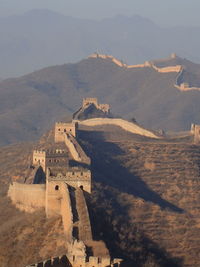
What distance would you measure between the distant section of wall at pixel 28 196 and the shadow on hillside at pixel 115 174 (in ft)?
43.7

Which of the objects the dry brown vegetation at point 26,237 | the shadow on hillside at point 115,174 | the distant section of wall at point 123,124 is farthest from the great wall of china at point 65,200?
the distant section of wall at point 123,124

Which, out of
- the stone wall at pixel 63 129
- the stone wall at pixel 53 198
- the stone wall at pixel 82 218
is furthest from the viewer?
the stone wall at pixel 63 129

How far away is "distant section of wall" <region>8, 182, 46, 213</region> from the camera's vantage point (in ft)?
152

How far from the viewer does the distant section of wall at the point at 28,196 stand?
46.4m

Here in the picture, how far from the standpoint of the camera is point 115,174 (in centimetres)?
7731

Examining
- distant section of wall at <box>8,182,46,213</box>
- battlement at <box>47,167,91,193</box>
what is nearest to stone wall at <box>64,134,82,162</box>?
distant section of wall at <box>8,182,46,213</box>

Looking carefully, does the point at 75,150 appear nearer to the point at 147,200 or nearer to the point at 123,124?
the point at 147,200

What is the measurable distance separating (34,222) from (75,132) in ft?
125

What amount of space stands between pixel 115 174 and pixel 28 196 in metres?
29.1

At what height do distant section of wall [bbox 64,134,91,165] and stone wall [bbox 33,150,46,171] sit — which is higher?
distant section of wall [bbox 64,134,91,165]

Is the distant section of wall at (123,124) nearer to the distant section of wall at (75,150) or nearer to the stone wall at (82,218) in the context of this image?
the distant section of wall at (75,150)

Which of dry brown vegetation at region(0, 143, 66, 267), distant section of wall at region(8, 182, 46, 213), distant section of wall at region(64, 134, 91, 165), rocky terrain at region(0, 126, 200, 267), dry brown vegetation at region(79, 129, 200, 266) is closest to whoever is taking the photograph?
dry brown vegetation at region(0, 143, 66, 267)

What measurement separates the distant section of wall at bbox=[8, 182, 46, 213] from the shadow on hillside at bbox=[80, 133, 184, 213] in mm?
13327

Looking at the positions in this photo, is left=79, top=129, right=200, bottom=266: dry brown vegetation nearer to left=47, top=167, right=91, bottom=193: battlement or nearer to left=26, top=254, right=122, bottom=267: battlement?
left=47, top=167, right=91, bottom=193: battlement
